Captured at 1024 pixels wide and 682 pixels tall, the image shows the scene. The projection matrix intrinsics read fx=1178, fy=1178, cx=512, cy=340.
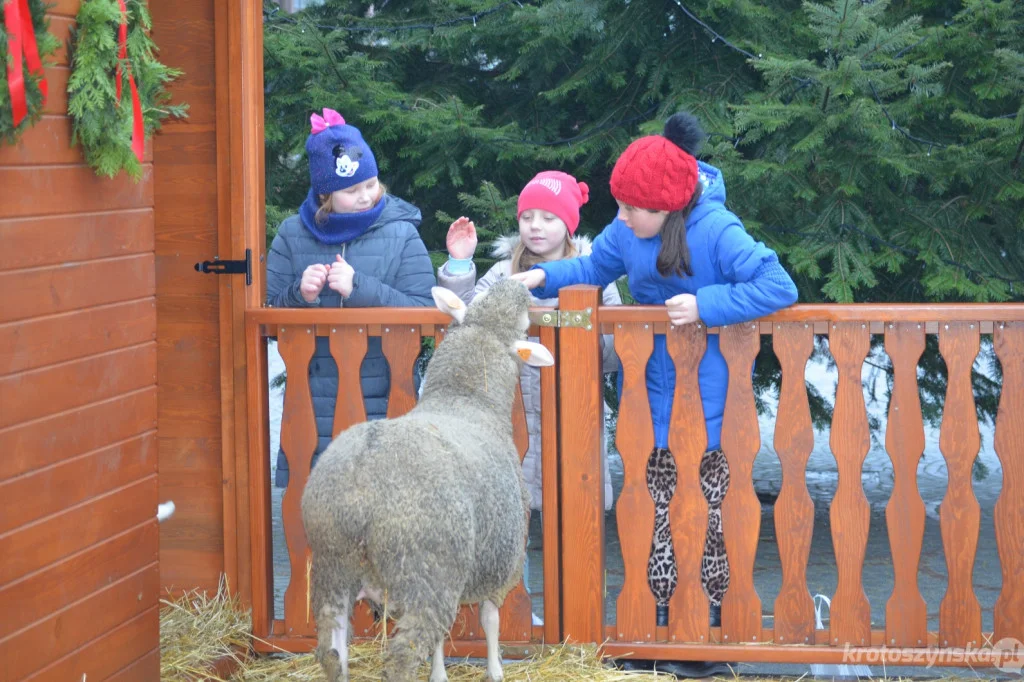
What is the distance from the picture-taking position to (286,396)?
4.61m

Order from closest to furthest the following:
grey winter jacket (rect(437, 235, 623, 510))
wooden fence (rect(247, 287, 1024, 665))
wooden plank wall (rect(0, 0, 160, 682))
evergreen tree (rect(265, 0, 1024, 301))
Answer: wooden plank wall (rect(0, 0, 160, 682)) → wooden fence (rect(247, 287, 1024, 665)) → grey winter jacket (rect(437, 235, 623, 510)) → evergreen tree (rect(265, 0, 1024, 301))

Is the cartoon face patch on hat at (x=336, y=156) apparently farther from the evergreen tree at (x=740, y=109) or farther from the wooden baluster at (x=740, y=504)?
the wooden baluster at (x=740, y=504)

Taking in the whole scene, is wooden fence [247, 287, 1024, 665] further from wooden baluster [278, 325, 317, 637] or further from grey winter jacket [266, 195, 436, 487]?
grey winter jacket [266, 195, 436, 487]

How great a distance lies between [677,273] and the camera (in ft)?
14.7

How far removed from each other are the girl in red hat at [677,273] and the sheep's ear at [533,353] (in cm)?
56

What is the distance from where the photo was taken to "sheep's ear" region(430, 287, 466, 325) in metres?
4.07

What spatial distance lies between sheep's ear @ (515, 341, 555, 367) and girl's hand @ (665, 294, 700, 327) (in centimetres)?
53

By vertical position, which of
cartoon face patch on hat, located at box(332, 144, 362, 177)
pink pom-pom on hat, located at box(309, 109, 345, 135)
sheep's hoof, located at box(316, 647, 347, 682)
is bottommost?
sheep's hoof, located at box(316, 647, 347, 682)

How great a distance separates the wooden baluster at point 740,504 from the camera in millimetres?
4430

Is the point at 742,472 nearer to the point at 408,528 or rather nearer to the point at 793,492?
the point at 793,492

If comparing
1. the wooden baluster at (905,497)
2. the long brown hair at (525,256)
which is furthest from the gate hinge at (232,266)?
the wooden baluster at (905,497)

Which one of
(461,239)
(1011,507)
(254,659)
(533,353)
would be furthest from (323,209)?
(1011,507)

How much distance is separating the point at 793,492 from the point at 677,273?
0.94m

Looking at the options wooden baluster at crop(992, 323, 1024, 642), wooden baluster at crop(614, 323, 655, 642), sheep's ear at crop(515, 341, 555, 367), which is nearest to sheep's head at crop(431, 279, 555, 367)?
sheep's ear at crop(515, 341, 555, 367)
